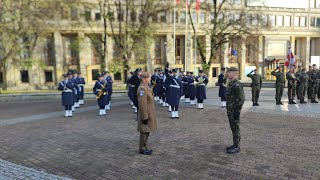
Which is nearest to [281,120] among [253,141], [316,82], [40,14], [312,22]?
[253,141]

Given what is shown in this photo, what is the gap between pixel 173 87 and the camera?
11047mm

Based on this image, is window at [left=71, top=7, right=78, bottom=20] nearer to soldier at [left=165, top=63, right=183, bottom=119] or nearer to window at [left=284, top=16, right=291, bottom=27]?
soldier at [left=165, top=63, right=183, bottom=119]

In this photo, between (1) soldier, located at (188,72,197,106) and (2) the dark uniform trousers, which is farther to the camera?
(1) soldier, located at (188,72,197,106)

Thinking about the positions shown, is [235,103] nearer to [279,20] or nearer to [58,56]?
[58,56]

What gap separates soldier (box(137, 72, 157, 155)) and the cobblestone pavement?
0.34 metres

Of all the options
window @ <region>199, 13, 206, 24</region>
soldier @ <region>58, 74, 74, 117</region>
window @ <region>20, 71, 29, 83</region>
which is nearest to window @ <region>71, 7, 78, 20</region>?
window @ <region>20, 71, 29, 83</region>

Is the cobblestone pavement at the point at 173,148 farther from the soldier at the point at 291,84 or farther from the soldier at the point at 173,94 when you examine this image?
the soldier at the point at 291,84

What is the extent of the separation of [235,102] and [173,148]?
1.85m

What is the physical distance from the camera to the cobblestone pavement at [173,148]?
5.43 m

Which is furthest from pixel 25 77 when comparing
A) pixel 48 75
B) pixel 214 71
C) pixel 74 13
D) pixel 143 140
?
pixel 143 140

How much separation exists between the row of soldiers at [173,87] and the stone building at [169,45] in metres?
15.8

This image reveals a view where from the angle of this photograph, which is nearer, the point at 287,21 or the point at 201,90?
the point at 201,90

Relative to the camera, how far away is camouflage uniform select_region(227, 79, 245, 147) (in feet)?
21.1

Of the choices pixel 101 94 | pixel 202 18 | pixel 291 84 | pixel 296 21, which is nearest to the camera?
pixel 101 94
